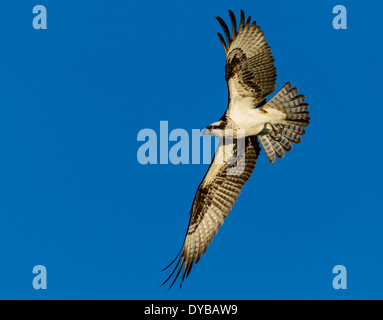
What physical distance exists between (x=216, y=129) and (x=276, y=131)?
1104mm

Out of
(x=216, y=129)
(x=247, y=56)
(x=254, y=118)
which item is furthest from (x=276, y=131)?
(x=247, y=56)

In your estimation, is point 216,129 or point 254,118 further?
point 254,118

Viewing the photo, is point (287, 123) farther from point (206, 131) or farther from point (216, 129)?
point (206, 131)

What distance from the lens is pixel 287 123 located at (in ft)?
31.5

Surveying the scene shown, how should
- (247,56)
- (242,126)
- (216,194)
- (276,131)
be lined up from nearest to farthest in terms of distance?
1. (247,56)
2. (242,126)
3. (276,131)
4. (216,194)

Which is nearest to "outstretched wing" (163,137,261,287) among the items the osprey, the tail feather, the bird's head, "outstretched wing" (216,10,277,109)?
the osprey

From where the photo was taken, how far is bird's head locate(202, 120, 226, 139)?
30.2 feet

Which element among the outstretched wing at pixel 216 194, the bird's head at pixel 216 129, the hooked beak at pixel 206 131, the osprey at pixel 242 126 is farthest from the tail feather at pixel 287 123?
the hooked beak at pixel 206 131

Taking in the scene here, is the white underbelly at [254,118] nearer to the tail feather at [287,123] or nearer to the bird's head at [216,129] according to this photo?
the tail feather at [287,123]

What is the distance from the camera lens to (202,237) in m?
9.83

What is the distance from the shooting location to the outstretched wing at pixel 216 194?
9.85 metres

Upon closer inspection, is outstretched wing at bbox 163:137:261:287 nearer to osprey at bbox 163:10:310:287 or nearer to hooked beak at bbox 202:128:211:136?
osprey at bbox 163:10:310:287
